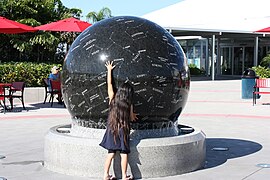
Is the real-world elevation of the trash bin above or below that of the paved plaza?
above

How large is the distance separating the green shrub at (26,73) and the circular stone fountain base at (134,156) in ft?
36.2

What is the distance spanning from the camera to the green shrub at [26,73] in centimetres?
1731

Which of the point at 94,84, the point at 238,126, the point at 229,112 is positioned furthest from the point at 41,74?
the point at 94,84

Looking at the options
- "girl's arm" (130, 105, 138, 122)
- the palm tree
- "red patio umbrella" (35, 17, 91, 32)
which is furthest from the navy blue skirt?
the palm tree

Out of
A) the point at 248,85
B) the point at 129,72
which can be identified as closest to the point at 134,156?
the point at 129,72

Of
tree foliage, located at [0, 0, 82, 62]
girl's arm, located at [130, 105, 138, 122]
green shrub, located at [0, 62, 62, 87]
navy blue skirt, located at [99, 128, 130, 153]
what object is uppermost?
tree foliage, located at [0, 0, 82, 62]

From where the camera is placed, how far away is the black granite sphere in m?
6.61

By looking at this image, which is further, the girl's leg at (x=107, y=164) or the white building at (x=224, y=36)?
the white building at (x=224, y=36)

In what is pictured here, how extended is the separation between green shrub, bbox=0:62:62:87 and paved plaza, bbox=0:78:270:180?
900 mm

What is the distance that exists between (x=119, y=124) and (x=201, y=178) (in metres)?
1.38

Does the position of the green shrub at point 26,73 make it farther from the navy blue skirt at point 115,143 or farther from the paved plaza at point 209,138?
the navy blue skirt at point 115,143

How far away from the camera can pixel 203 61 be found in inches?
1821

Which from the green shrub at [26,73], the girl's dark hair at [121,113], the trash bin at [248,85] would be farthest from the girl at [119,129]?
the trash bin at [248,85]

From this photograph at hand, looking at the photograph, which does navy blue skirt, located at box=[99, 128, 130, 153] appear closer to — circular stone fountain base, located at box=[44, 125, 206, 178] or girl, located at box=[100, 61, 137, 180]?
girl, located at box=[100, 61, 137, 180]
